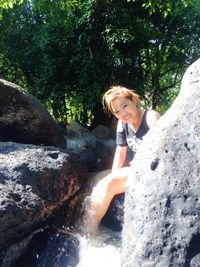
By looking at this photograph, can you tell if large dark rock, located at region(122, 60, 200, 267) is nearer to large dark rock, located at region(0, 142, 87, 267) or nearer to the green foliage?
large dark rock, located at region(0, 142, 87, 267)

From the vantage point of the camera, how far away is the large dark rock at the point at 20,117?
236 inches

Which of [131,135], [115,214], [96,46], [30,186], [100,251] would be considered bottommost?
[100,251]

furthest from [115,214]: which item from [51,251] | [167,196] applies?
[167,196]

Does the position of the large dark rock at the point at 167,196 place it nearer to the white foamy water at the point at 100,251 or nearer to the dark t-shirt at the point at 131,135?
the dark t-shirt at the point at 131,135

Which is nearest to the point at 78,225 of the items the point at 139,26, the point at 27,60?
the point at 139,26

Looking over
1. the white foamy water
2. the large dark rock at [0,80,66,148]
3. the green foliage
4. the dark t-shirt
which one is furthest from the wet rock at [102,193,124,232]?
the green foliage

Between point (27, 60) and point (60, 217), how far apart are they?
22.9ft

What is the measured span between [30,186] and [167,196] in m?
1.96

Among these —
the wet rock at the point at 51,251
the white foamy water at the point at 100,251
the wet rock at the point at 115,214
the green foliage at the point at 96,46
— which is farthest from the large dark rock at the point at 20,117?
the green foliage at the point at 96,46

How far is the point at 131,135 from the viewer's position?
4152 millimetres

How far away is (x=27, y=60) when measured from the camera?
10812 mm

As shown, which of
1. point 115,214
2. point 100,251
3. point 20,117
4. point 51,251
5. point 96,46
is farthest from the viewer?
point 96,46

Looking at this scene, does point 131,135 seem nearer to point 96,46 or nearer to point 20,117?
point 20,117

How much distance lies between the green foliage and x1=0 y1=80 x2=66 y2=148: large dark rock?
2899mm
